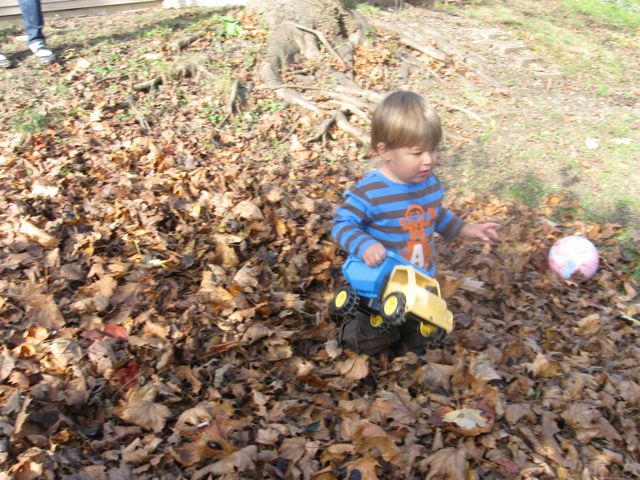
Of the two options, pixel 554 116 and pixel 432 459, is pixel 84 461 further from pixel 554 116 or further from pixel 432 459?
pixel 554 116

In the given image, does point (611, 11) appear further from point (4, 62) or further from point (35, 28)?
point (4, 62)

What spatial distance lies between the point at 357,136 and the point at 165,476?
14.3 feet

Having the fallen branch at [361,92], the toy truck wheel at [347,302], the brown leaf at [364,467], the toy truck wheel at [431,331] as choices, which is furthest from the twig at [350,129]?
the brown leaf at [364,467]

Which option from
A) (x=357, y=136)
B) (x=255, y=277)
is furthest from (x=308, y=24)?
(x=255, y=277)

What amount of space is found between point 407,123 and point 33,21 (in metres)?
5.12

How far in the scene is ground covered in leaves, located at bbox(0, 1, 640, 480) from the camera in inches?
116

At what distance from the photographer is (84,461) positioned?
9.04 feet

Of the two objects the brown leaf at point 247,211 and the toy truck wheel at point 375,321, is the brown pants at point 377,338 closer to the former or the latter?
the toy truck wheel at point 375,321

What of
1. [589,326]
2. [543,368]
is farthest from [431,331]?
[589,326]

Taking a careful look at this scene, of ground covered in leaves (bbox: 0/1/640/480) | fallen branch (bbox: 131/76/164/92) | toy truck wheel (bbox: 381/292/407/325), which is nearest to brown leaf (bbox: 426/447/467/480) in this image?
ground covered in leaves (bbox: 0/1/640/480)

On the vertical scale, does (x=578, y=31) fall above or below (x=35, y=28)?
below

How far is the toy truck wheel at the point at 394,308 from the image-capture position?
2.93 m

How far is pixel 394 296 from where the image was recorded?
2980 mm

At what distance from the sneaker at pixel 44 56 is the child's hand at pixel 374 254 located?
512 cm
